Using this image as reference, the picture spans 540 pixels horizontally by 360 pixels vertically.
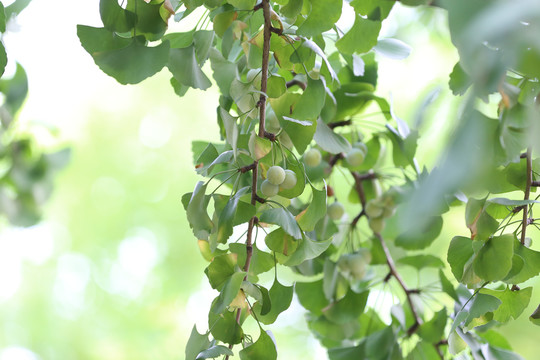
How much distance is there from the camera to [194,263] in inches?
87.8

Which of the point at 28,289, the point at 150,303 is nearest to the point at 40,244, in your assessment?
the point at 28,289

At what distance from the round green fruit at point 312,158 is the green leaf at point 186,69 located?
139mm

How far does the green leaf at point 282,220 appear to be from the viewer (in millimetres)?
385

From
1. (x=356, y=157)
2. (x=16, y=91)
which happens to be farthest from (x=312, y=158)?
(x=16, y=91)

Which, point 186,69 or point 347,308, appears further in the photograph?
point 347,308

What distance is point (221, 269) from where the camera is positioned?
41 cm

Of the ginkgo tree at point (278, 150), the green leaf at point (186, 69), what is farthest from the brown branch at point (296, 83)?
the green leaf at point (186, 69)

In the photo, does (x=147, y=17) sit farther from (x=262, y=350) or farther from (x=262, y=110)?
(x=262, y=350)

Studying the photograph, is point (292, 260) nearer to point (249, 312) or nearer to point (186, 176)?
point (249, 312)

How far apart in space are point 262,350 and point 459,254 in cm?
16

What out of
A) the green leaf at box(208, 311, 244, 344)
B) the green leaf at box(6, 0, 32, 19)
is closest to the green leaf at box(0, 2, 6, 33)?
the green leaf at box(6, 0, 32, 19)

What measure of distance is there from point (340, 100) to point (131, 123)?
1.90m

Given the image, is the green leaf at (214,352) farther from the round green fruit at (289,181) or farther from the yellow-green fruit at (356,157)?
the yellow-green fruit at (356,157)

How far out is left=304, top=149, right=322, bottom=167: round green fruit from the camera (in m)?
0.55
